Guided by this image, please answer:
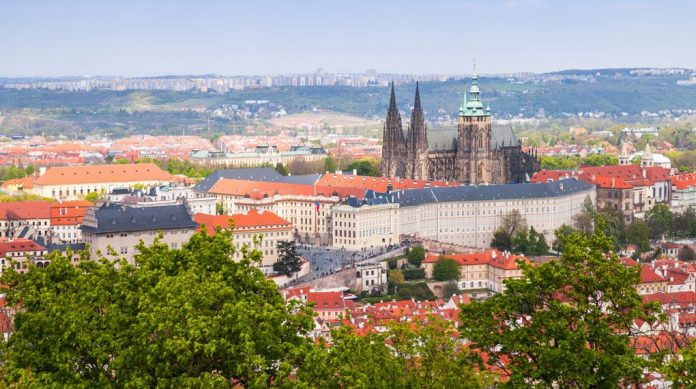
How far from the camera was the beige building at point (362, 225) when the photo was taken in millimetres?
96625

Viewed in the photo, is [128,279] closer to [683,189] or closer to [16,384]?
[16,384]

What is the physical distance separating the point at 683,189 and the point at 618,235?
24.3 m

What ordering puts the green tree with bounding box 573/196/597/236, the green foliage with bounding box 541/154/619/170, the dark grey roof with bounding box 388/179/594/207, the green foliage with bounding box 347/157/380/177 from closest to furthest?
the dark grey roof with bounding box 388/179/594/207
the green tree with bounding box 573/196/597/236
the green foliage with bounding box 347/157/380/177
the green foliage with bounding box 541/154/619/170

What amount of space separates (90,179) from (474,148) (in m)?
35.1

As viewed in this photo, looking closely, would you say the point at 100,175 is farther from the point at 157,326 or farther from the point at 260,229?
the point at 157,326

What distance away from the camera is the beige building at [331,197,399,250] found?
9662cm

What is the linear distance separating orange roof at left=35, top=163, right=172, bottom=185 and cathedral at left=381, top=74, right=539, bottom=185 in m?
23.0

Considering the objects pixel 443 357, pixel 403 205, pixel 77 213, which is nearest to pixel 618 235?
pixel 403 205

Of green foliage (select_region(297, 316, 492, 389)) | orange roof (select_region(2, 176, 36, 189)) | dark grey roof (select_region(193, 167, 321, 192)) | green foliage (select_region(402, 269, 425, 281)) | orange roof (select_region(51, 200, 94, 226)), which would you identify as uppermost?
green foliage (select_region(297, 316, 492, 389))

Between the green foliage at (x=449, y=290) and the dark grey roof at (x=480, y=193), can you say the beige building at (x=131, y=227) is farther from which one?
the dark grey roof at (x=480, y=193)

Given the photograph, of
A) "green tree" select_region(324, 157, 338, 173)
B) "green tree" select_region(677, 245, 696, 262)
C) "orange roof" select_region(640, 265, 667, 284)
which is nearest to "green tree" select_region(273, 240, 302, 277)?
"orange roof" select_region(640, 265, 667, 284)

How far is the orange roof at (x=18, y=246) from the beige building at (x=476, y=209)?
2661 centimetres

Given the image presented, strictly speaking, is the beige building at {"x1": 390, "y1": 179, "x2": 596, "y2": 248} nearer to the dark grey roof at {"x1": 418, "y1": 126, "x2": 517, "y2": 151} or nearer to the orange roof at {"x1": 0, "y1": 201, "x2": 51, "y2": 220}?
the dark grey roof at {"x1": 418, "y1": 126, "x2": 517, "y2": 151}

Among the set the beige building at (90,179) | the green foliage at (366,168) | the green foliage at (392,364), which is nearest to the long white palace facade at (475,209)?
the green foliage at (366,168)
